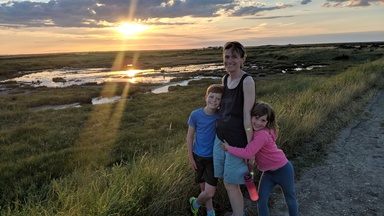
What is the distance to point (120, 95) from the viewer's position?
2916cm

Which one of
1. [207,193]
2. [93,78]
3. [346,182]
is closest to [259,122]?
[207,193]

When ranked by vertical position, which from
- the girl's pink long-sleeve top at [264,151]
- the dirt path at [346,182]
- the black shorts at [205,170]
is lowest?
the dirt path at [346,182]

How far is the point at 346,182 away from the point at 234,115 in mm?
3245

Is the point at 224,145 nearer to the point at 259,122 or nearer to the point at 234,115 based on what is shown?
the point at 234,115

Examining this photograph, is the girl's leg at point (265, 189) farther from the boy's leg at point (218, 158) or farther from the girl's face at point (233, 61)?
the girl's face at point (233, 61)

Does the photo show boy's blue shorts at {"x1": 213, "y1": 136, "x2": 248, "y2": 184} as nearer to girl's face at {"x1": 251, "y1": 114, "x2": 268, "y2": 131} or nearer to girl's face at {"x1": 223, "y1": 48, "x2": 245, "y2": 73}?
girl's face at {"x1": 251, "y1": 114, "x2": 268, "y2": 131}

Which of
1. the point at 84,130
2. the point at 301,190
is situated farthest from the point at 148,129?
the point at 301,190

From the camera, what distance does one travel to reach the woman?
320 cm

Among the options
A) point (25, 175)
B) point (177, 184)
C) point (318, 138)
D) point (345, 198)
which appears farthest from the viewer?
point (25, 175)

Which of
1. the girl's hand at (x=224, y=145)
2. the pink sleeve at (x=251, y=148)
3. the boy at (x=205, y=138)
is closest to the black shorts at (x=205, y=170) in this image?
the boy at (x=205, y=138)

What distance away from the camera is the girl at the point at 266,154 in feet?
10.7

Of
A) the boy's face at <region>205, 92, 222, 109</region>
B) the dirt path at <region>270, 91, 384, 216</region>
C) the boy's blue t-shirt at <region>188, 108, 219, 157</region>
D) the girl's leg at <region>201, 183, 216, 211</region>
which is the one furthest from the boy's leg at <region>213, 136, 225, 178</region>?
the dirt path at <region>270, 91, 384, 216</region>

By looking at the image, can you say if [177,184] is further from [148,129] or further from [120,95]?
[120,95]

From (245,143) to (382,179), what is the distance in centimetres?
355
